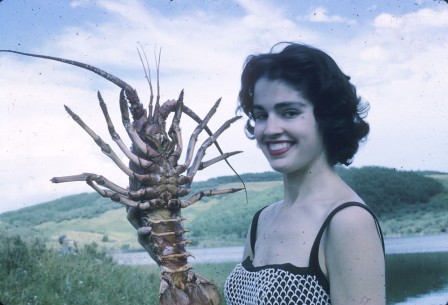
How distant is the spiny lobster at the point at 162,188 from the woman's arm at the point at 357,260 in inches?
45.0

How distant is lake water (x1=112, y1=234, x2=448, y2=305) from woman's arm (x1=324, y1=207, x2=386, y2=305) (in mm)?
8720

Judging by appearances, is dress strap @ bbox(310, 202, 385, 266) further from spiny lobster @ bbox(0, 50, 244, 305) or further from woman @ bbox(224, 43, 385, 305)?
spiny lobster @ bbox(0, 50, 244, 305)

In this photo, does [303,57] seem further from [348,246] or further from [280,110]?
[348,246]

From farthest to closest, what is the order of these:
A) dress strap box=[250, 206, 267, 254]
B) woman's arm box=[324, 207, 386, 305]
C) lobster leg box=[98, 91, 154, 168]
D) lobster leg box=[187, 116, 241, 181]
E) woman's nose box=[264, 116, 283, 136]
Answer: lobster leg box=[187, 116, 241, 181] < lobster leg box=[98, 91, 154, 168] < dress strap box=[250, 206, 267, 254] < woman's nose box=[264, 116, 283, 136] < woman's arm box=[324, 207, 386, 305]

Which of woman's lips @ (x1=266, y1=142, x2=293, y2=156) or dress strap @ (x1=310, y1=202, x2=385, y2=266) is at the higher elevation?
woman's lips @ (x1=266, y1=142, x2=293, y2=156)

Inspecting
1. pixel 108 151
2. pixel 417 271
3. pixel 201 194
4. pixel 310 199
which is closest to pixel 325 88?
pixel 310 199

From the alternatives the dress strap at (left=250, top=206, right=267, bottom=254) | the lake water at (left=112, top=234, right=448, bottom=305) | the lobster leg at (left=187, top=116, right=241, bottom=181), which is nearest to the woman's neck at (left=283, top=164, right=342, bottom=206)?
the dress strap at (left=250, top=206, right=267, bottom=254)

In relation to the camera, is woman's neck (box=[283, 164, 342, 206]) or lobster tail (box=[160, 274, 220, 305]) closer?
woman's neck (box=[283, 164, 342, 206])

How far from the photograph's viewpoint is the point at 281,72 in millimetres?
2049

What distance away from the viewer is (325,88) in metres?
2.00

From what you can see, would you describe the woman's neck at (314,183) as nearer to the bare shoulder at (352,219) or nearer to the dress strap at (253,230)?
the bare shoulder at (352,219)

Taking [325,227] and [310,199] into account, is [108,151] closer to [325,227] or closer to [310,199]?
[310,199]

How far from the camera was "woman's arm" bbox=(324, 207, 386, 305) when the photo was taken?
5.71ft

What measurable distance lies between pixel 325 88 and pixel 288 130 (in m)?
0.21
